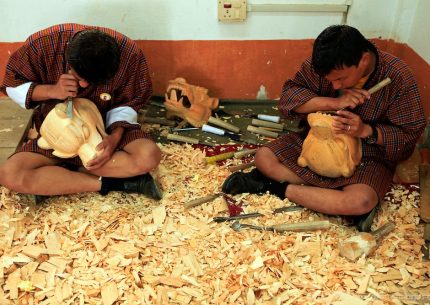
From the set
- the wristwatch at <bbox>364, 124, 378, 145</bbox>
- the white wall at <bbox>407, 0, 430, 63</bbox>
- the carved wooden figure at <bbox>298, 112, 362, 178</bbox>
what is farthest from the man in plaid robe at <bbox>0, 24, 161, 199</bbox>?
the white wall at <bbox>407, 0, 430, 63</bbox>

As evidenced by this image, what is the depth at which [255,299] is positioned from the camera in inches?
64.2

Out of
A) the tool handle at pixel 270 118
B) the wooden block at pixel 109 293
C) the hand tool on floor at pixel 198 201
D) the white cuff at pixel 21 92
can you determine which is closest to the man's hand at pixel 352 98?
the hand tool on floor at pixel 198 201

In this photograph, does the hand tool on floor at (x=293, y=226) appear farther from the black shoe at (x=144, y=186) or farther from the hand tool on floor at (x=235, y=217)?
the black shoe at (x=144, y=186)

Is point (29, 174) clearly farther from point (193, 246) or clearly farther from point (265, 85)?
point (265, 85)

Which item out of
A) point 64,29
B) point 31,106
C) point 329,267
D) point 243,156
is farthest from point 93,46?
point 329,267

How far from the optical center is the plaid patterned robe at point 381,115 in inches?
71.3

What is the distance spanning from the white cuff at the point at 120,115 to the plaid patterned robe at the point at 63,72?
0.02 m

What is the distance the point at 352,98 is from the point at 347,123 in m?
0.10

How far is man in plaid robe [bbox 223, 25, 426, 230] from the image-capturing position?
1.66 metres

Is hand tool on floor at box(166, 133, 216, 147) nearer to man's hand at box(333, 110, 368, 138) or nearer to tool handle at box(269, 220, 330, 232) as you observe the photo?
tool handle at box(269, 220, 330, 232)

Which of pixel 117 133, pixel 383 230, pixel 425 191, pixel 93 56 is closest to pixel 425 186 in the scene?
pixel 425 191

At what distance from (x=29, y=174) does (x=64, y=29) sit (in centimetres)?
62

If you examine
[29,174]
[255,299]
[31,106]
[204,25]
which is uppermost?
[204,25]

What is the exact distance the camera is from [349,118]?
1785 mm
